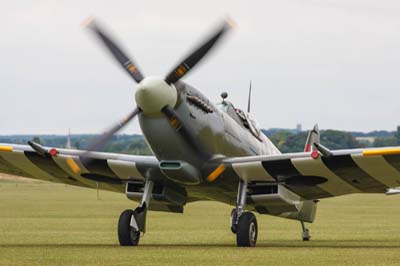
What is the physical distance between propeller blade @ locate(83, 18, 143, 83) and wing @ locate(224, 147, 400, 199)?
275 cm

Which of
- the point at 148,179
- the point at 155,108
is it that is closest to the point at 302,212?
the point at 148,179

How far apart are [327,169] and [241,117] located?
2.52 metres

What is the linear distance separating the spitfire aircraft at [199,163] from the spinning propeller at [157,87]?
2 centimetres

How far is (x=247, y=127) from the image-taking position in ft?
77.3

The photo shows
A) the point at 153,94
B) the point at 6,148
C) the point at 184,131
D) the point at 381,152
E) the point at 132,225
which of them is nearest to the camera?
the point at 153,94

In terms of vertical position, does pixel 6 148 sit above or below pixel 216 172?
above

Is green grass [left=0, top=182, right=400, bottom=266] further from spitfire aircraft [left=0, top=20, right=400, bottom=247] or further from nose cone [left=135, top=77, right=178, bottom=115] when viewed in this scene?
nose cone [left=135, top=77, right=178, bottom=115]

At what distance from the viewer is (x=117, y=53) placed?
2089cm

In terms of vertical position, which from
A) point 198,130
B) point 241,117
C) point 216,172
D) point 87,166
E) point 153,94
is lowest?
point 216,172

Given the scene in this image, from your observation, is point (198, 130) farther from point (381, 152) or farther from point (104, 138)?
point (381, 152)

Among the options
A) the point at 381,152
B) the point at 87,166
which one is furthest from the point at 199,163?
the point at 381,152

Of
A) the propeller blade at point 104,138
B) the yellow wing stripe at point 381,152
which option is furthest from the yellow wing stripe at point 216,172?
the yellow wing stripe at point 381,152

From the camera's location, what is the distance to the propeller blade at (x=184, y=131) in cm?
2012

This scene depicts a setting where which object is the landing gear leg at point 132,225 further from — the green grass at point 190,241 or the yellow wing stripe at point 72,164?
the yellow wing stripe at point 72,164
